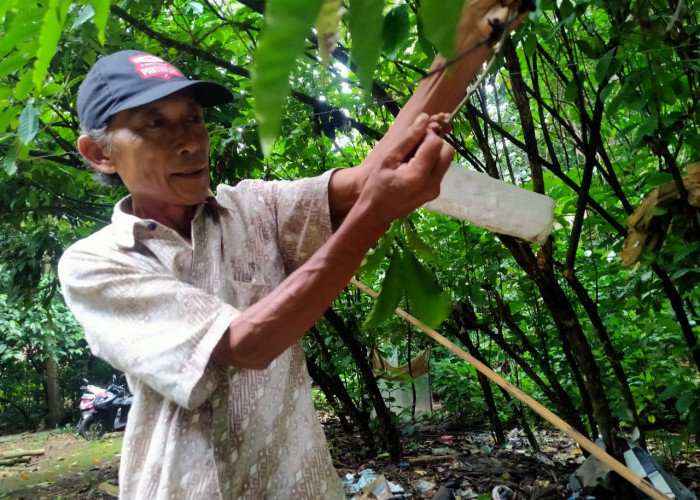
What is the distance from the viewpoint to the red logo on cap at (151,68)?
966 mm

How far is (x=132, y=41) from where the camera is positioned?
2203 mm

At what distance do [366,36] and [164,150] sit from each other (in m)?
0.69

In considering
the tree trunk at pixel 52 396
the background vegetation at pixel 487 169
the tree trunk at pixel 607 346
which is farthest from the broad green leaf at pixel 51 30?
the tree trunk at pixel 52 396

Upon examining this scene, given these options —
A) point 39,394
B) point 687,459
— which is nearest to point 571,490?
point 687,459

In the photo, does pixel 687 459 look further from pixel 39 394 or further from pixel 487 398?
pixel 39 394

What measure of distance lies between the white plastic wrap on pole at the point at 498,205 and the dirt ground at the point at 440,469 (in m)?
1.41

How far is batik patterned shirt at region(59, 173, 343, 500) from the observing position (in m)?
0.81

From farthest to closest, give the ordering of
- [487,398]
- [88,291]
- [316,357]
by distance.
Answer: [316,357] < [487,398] < [88,291]

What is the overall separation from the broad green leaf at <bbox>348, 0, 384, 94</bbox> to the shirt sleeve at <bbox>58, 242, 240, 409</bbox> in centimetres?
52

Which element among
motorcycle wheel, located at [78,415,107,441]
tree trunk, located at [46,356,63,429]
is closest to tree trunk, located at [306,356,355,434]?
motorcycle wheel, located at [78,415,107,441]

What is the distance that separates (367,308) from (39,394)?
7.01m

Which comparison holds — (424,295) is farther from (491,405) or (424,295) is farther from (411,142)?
(491,405)

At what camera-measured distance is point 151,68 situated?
38.6 inches

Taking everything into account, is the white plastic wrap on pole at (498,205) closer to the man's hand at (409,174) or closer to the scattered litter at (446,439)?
the man's hand at (409,174)
